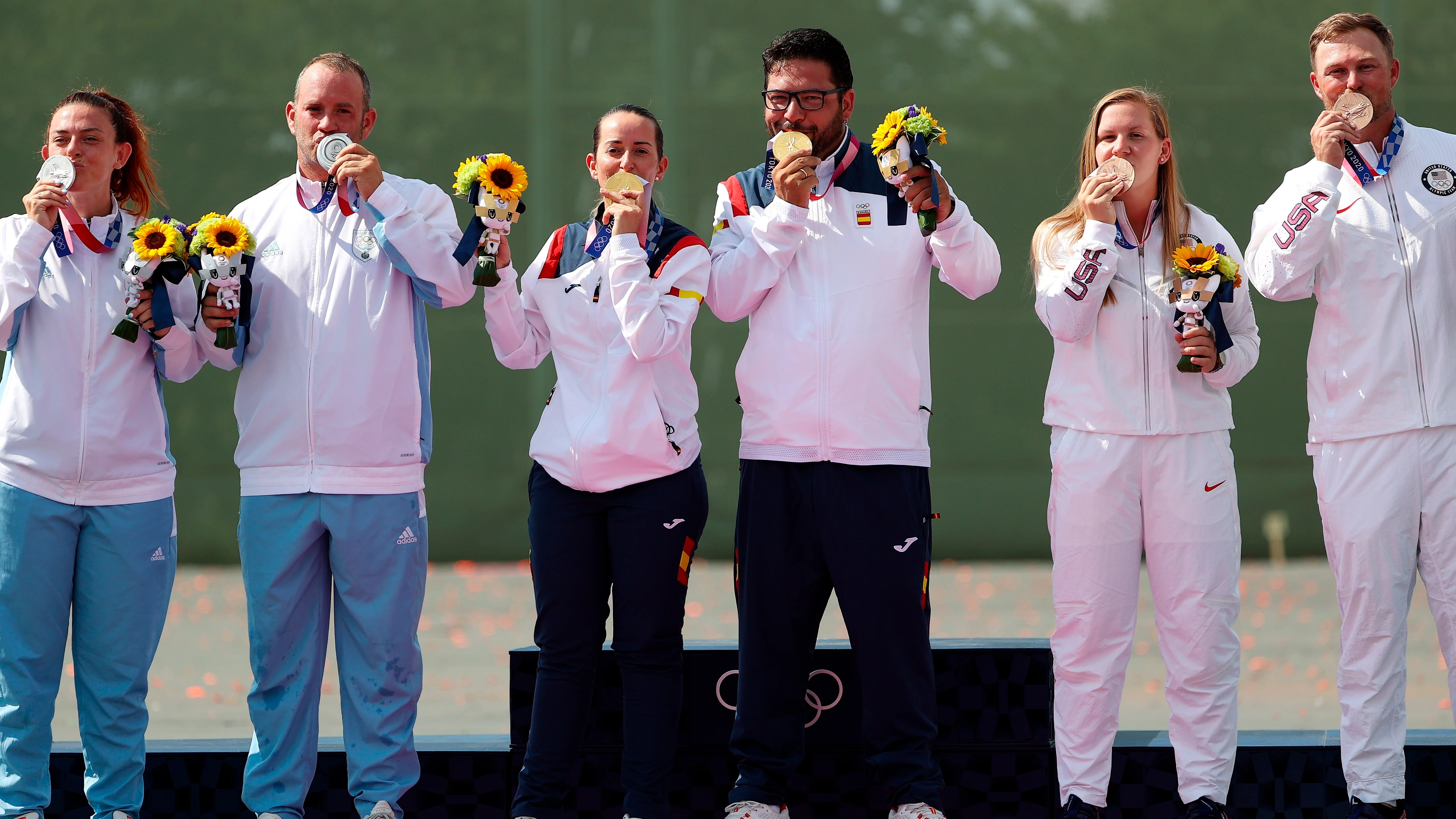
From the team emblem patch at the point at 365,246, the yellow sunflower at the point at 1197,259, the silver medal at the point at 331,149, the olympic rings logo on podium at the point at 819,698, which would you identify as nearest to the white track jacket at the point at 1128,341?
the yellow sunflower at the point at 1197,259

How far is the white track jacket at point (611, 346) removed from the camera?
3740 mm

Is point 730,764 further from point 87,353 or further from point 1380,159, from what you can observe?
point 1380,159

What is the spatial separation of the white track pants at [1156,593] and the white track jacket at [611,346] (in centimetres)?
120

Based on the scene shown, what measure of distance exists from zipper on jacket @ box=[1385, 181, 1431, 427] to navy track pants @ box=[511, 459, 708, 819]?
7.06ft

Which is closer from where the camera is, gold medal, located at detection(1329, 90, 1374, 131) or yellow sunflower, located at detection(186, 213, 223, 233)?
yellow sunflower, located at detection(186, 213, 223, 233)

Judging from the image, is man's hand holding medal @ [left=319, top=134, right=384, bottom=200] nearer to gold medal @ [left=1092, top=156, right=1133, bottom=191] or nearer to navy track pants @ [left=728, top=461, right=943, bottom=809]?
navy track pants @ [left=728, top=461, right=943, bottom=809]

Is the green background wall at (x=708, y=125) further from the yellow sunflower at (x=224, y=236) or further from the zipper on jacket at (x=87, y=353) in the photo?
the yellow sunflower at (x=224, y=236)

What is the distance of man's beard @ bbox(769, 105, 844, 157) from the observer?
3979 millimetres

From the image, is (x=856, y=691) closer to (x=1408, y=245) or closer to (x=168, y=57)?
(x=1408, y=245)

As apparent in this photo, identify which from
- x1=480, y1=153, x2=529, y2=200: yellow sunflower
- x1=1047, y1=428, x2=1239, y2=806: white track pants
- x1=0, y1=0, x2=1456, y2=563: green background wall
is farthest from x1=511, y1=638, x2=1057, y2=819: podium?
x1=0, y1=0, x2=1456, y2=563: green background wall

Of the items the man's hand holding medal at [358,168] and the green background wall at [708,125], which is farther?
the green background wall at [708,125]

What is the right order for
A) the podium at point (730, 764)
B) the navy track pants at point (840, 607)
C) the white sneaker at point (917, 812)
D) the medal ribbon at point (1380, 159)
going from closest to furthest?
the white sneaker at point (917, 812) < the navy track pants at point (840, 607) < the medal ribbon at point (1380, 159) < the podium at point (730, 764)

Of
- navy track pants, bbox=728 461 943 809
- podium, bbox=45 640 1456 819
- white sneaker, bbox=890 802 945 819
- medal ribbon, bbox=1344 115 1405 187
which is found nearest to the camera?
white sneaker, bbox=890 802 945 819

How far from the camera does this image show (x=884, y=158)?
380 cm
